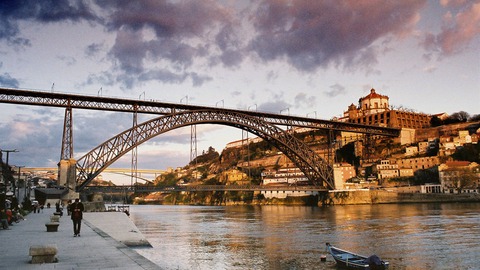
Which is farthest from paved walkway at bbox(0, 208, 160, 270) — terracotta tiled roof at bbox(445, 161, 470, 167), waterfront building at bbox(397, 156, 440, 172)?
waterfront building at bbox(397, 156, 440, 172)

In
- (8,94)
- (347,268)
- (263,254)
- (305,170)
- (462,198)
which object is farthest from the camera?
(305,170)

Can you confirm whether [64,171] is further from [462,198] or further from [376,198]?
[462,198]

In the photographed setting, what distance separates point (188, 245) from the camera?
2091 centimetres

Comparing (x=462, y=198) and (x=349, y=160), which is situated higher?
(x=349, y=160)

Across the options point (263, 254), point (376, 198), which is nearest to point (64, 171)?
point (263, 254)

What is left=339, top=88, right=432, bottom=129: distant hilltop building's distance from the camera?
9350cm

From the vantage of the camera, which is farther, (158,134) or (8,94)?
(158,134)

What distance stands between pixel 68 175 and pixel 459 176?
188 feet

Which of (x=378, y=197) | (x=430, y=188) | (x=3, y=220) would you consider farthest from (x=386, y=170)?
(x=3, y=220)

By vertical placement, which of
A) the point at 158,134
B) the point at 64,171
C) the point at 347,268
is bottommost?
A: the point at 347,268

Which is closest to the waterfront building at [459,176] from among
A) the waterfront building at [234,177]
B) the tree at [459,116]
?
the tree at [459,116]

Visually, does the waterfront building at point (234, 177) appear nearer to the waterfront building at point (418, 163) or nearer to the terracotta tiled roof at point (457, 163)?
the waterfront building at point (418, 163)

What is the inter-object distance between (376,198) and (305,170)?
474 inches

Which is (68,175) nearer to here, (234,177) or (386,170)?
(386,170)
